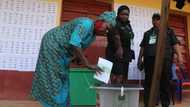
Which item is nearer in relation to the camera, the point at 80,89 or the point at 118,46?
the point at 118,46

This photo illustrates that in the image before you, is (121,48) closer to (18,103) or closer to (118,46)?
(118,46)

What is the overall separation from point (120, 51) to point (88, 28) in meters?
2.52

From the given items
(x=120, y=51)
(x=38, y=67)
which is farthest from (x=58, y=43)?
(x=120, y=51)

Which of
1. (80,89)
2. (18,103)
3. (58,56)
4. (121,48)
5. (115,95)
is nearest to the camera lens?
(58,56)

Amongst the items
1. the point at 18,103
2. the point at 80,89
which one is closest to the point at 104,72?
the point at 80,89

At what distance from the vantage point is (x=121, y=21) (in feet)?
25.4

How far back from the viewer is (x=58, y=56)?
16.4ft

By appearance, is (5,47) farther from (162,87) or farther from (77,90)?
(162,87)

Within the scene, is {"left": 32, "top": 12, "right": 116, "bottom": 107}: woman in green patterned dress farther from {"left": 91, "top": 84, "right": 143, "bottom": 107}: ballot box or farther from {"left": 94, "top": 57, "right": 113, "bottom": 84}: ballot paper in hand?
{"left": 91, "top": 84, "right": 143, "bottom": 107}: ballot box

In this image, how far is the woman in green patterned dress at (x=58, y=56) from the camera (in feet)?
16.3

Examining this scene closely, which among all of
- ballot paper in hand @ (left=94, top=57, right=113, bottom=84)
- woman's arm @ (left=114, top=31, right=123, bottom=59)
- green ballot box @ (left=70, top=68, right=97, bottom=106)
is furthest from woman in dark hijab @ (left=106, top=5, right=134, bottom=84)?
ballot paper in hand @ (left=94, top=57, right=113, bottom=84)

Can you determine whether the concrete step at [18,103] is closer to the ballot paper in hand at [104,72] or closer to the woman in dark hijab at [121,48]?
the woman in dark hijab at [121,48]

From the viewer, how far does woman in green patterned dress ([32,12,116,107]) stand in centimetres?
496

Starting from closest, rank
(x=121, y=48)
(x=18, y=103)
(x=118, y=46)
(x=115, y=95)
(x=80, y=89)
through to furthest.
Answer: (x=115, y=95) < (x=118, y=46) < (x=121, y=48) < (x=80, y=89) < (x=18, y=103)
